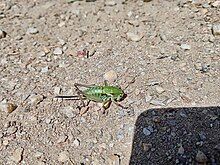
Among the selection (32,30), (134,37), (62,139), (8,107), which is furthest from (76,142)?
(32,30)

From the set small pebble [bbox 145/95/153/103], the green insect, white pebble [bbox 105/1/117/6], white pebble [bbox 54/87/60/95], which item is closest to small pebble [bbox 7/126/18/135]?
white pebble [bbox 54/87/60/95]

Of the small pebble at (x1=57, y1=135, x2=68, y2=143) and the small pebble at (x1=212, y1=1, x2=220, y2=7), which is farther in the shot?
the small pebble at (x1=212, y1=1, x2=220, y2=7)

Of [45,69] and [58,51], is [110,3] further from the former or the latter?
[45,69]

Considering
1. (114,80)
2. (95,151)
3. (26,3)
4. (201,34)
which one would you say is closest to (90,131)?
(95,151)

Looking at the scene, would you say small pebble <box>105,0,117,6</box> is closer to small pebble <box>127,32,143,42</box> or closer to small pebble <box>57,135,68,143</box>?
small pebble <box>127,32,143,42</box>

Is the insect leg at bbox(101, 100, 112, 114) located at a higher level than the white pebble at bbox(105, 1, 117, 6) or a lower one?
lower

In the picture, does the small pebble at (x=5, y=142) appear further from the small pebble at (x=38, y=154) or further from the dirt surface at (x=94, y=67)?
the small pebble at (x=38, y=154)

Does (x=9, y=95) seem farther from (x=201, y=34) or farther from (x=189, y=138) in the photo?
(x=201, y=34)
